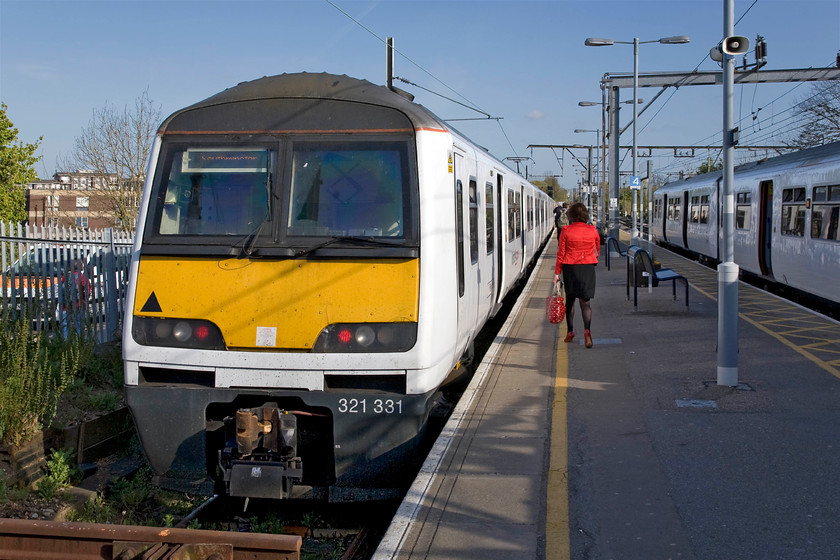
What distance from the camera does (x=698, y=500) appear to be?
188 inches

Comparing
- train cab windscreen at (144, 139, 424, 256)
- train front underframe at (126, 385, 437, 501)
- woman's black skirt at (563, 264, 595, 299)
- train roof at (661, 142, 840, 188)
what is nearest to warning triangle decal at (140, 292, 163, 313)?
train cab windscreen at (144, 139, 424, 256)

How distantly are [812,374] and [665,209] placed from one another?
27.7m

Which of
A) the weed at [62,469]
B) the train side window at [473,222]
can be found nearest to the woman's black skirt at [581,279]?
the train side window at [473,222]

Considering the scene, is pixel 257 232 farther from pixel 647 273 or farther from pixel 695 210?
pixel 695 210

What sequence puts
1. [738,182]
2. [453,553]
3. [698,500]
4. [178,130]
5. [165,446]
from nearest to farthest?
[453,553]
[698,500]
[165,446]
[178,130]
[738,182]

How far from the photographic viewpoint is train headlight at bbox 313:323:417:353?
16.9 ft

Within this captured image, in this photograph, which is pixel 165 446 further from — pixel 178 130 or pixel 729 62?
pixel 729 62

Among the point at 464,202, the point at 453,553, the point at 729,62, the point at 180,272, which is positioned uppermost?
the point at 729,62

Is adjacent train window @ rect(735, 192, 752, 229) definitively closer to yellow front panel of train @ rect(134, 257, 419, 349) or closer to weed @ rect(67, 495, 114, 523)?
yellow front panel of train @ rect(134, 257, 419, 349)

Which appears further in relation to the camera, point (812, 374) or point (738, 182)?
point (738, 182)

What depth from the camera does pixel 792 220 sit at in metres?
14.8

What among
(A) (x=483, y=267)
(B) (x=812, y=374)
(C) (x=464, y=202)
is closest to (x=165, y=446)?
(C) (x=464, y=202)

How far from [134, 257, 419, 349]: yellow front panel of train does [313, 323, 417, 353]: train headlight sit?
0.04m

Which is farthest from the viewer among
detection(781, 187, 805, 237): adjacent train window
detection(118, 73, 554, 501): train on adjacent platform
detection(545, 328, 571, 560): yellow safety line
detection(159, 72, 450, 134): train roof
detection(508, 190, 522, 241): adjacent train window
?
detection(781, 187, 805, 237): adjacent train window
